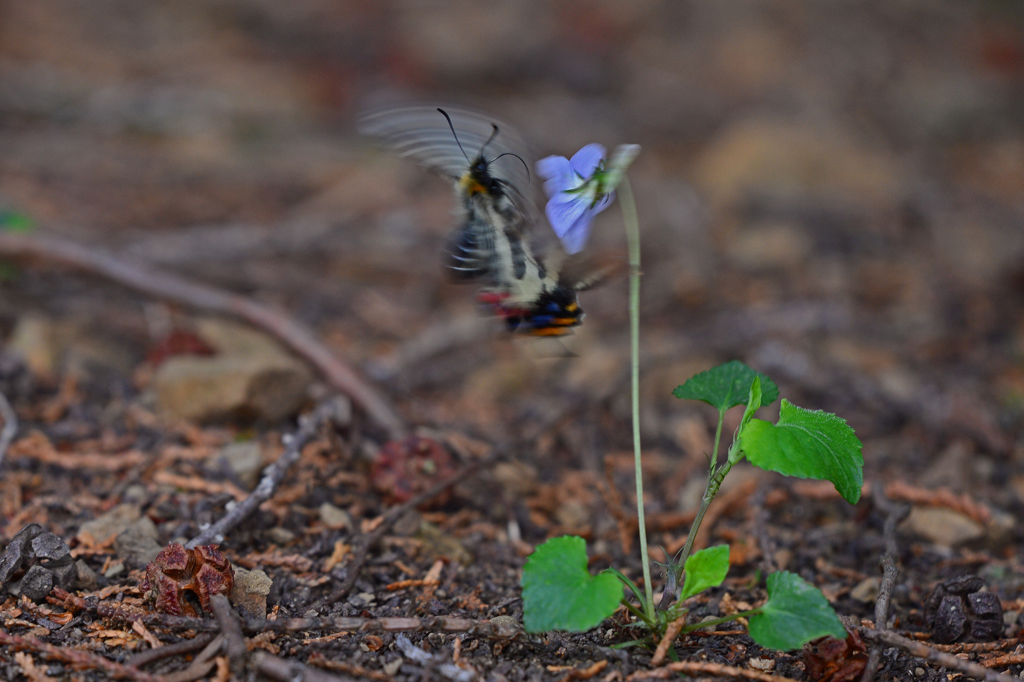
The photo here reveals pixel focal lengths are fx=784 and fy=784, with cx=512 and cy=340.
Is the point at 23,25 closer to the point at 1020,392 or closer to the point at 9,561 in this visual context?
the point at 9,561

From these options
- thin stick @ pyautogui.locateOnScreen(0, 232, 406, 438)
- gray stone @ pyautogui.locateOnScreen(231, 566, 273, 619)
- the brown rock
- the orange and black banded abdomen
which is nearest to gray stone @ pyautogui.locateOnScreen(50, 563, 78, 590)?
gray stone @ pyautogui.locateOnScreen(231, 566, 273, 619)

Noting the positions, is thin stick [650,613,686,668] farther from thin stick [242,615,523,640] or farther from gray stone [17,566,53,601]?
gray stone [17,566,53,601]

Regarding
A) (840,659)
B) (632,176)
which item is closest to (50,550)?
(840,659)

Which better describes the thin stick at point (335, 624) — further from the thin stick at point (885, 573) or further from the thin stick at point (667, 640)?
the thin stick at point (885, 573)

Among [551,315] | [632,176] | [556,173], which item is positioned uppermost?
[556,173]

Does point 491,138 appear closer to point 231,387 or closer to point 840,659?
point 840,659

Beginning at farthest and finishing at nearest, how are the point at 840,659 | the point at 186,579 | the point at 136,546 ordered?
1. the point at 136,546
2. the point at 186,579
3. the point at 840,659

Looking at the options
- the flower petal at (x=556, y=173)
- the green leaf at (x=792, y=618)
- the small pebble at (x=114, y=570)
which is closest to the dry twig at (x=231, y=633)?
the small pebble at (x=114, y=570)
